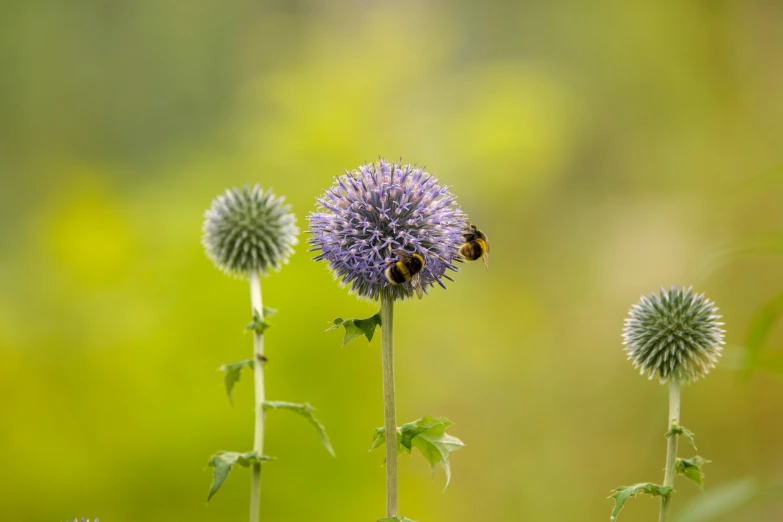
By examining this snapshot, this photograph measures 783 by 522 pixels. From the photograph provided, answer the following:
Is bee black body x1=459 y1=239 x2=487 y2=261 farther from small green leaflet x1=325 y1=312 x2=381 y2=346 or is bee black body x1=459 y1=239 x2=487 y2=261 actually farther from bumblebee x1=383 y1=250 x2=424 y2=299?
small green leaflet x1=325 y1=312 x2=381 y2=346

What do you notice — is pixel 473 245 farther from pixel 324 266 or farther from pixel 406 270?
pixel 324 266

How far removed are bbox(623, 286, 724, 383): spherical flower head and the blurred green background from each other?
341 cm

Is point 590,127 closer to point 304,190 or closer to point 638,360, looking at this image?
point 304,190

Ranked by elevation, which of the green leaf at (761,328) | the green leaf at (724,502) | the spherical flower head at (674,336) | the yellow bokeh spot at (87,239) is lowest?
the green leaf at (724,502)

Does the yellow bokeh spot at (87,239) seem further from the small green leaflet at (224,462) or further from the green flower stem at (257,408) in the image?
the small green leaflet at (224,462)

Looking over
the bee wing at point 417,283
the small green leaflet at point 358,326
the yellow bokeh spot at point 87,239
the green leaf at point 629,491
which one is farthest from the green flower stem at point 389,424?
the yellow bokeh spot at point 87,239

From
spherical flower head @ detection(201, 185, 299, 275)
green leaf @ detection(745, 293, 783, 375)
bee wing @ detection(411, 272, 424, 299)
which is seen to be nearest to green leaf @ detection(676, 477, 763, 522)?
green leaf @ detection(745, 293, 783, 375)

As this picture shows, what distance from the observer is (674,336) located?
199 centimetres

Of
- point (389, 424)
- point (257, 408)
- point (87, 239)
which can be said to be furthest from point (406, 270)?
point (87, 239)

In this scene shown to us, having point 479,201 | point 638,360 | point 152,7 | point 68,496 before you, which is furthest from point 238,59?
point 638,360

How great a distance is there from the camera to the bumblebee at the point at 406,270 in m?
1.70

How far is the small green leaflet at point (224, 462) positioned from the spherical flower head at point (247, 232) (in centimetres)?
93

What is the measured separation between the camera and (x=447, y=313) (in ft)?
47.0

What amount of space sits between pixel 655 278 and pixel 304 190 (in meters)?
6.61
